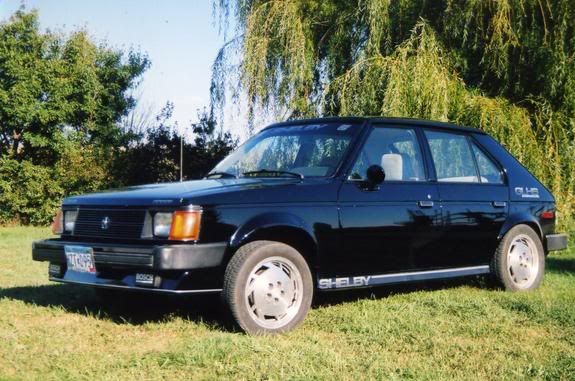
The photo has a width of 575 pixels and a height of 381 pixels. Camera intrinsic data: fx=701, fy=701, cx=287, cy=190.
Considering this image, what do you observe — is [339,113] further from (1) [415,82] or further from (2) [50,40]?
(2) [50,40]

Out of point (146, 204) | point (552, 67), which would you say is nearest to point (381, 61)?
point (552, 67)

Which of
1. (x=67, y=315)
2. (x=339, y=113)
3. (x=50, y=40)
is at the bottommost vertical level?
(x=67, y=315)

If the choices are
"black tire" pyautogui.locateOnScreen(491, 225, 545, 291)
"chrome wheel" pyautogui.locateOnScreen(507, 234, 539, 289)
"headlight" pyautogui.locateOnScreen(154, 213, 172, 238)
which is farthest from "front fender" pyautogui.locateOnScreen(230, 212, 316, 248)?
"chrome wheel" pyautogui.locateOnScreen(507, 234, 539, 289)

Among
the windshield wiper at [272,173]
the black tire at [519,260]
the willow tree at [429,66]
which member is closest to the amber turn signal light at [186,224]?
the windshield wiper at [272,173]

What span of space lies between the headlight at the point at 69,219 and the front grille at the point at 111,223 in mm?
91

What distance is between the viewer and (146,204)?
4.70 metres

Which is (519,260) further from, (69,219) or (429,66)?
(429,66)

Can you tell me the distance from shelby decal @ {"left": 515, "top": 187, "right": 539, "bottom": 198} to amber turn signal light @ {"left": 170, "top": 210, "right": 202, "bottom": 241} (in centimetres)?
351

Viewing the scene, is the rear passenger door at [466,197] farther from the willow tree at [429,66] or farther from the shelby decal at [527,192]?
the willow tree at [429,66]

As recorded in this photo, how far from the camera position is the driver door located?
524 cm

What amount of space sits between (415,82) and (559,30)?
246 centimetres

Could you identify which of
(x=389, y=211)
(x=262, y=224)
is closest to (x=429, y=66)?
(x=389, y=211)

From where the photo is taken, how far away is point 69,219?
5395 mm

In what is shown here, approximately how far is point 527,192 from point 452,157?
3.19 ft
